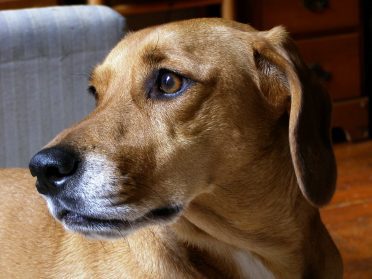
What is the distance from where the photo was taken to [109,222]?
129 cm

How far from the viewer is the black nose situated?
123 cm

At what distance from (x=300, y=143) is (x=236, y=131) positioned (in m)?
0.13

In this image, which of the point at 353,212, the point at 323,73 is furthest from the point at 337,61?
the point at 353,212

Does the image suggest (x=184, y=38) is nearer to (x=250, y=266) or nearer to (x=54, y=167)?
(x=54, y=167)

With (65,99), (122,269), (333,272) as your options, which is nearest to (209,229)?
(122,269)

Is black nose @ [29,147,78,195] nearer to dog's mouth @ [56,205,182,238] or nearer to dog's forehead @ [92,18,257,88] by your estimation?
dog's mouth @ [56,205,182,238]

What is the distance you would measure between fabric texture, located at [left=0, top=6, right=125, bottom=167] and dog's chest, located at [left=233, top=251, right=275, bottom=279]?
0.91 m

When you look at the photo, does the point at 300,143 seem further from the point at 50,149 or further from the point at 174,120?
the point at 50,149

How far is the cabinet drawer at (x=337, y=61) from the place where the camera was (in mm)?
3283

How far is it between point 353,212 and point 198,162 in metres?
1.43

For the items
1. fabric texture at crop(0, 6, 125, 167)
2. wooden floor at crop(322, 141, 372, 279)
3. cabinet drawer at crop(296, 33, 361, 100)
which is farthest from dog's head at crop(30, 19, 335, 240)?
cabinet drawer at crop(296, 33, 361, 100)

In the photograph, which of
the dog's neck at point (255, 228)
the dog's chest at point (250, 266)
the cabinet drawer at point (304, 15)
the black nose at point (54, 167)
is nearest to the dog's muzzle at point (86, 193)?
the black nose at point (54, 167)

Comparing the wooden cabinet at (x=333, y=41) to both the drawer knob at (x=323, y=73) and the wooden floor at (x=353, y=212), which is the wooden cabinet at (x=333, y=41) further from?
the wooden floor at (x=353, y=212)

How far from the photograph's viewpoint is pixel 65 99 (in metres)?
2.26
